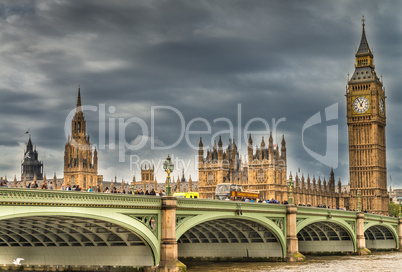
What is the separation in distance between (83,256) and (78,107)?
15061 centimetres

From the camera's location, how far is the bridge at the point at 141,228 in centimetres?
3825

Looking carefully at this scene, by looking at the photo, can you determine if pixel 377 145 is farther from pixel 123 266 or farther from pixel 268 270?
pixel 123 266

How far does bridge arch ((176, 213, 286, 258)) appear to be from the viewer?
192ft

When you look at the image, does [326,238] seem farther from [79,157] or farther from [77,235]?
[79,157]

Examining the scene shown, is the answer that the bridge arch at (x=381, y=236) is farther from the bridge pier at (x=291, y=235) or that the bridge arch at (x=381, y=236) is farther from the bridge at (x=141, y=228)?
Answer: the bridge pier at (x=291, y=235)

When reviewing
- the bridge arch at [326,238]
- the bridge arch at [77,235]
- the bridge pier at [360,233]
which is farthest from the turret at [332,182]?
the bridge arch at [77,235]

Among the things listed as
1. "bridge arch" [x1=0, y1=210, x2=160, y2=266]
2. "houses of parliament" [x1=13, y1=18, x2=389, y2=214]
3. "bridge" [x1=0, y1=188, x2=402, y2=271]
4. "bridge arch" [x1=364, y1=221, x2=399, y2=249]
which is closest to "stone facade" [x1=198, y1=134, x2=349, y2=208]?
"houses of parliament" [x1=13, y1=18, x2=389, y2=214]

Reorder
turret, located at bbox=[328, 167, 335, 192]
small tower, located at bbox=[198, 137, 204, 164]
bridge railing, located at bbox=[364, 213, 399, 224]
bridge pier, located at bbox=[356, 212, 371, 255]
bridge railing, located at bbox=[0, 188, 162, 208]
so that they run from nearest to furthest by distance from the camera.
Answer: bridge railing, located at bbox=[0, 188, 162, 208], bridge pier, located at bbox=[356, 212, 371, 255], bridge railing, located at bbox=[364, 213, 399, 224], small tower, located at bbox=[198, 137, 204, 164], turret, located at bbox=[328, 167, 335, 192]

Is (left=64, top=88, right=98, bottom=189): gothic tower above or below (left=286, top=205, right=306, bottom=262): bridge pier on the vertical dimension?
above

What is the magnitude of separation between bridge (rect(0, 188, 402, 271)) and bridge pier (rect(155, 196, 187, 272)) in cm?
7

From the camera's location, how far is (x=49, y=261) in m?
52.2

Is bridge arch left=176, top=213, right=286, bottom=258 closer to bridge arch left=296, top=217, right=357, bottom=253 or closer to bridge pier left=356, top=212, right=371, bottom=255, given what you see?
bridge arch left=296, top=217, right=357, bottom=253

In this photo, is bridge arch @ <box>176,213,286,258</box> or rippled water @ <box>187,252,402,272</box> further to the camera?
bridge arch @ <box>176,213,286,258</box>

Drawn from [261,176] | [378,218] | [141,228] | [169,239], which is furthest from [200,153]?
[141,228]
